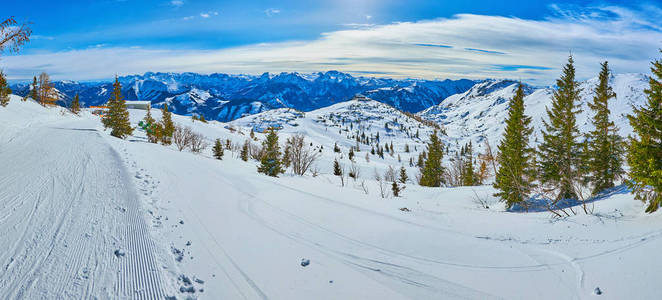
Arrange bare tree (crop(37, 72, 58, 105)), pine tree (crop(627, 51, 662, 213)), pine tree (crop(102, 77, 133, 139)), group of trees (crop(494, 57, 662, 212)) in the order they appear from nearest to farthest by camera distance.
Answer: pine tree (crop(627, 51, 662, 213)), group of trees (crop(494, 57, 662, 212)), pine tree (crop(102, 77, 133, 139)), bare tree (crop(37, 72, 58, 105))

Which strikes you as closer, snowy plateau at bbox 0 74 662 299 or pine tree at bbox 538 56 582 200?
snowy plateau at bbox 0 74 662 299

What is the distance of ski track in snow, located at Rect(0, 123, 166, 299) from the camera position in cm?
384

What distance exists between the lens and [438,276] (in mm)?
5086

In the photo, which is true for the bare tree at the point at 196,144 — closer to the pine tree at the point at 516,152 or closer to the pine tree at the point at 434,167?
the pine tree at the point at 516,152

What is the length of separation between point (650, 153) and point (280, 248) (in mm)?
12488

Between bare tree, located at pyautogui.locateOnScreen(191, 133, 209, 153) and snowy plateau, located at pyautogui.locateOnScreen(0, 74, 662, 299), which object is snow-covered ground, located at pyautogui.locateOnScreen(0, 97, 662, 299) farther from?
bare tree, located at pyautogui.locateOnScreen(191, 133, 209, 153)

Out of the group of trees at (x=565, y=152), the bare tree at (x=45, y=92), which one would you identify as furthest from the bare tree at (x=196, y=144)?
the bare tree at (x=45, y=92)

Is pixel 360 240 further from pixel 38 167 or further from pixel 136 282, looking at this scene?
pixel 38 167

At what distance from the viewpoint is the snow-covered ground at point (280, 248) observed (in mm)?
4273

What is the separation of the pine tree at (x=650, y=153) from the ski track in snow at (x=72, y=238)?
13.0 meters

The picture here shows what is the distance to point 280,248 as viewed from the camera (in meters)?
5.84

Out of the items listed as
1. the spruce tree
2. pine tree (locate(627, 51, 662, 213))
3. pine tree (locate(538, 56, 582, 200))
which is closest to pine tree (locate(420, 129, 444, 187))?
pine tree (locate(538, 56, 582, 200))

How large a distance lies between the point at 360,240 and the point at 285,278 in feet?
7.99

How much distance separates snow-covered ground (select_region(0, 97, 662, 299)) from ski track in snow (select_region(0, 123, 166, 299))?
23 millimetres
